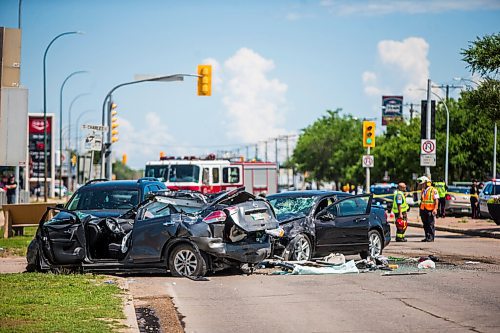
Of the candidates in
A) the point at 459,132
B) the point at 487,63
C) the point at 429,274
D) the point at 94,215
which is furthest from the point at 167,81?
the point at 459,132

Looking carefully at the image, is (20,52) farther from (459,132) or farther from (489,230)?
(459,132)

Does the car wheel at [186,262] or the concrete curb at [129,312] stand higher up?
the car wheel at [186,262]

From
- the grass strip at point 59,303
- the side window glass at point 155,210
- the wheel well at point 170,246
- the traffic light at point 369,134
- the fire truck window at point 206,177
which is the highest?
the traffic light at point 369,134

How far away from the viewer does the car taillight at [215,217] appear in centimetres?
1563

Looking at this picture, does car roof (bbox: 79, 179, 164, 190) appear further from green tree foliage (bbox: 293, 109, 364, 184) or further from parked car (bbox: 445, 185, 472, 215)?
green tree foliage (bbox: 293, 109, 364, 184)

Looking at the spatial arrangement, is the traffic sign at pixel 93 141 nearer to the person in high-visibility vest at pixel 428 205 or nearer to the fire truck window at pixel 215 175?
the person in high-visibility vest at pixel 428 205

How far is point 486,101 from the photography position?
2988cm

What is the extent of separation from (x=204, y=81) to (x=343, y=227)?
14.2 meters

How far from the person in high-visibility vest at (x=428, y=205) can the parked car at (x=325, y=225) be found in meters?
5.46

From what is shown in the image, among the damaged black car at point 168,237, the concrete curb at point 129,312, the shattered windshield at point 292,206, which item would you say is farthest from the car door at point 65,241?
the shattered windshield at point 292,206

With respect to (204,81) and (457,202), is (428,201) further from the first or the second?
(457,202)

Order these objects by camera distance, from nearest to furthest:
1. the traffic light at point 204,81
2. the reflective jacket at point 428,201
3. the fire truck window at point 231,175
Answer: the reflective jacket at point 428,201
the traffic light at point 204,81
the fire truck window at point 231,175

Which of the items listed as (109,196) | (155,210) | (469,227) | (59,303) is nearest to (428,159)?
(469,227)

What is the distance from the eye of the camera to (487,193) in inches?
1512
